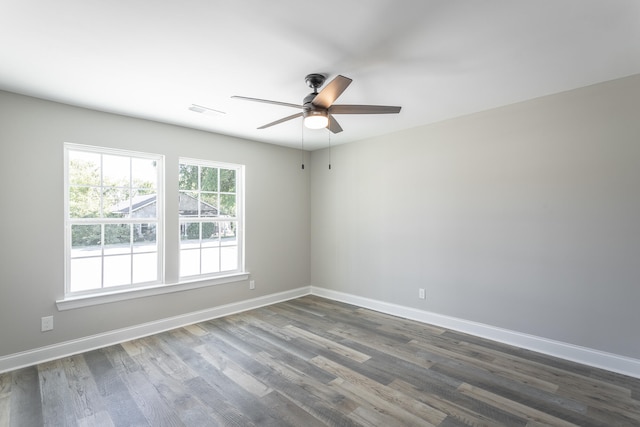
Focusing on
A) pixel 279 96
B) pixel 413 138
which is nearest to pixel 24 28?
pixel 279 96

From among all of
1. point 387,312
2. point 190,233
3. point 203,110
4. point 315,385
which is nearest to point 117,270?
point 190,233

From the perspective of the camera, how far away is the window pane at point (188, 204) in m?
4.11

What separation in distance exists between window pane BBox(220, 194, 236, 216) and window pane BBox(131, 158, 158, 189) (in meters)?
0.93

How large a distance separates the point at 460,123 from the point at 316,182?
8.36 ft

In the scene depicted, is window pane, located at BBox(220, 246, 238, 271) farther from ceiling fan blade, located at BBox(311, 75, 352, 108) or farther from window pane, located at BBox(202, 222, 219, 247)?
ceiling fan blade, located at BBox(311, 75, 352, 108)

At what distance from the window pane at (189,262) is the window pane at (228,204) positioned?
68 cm

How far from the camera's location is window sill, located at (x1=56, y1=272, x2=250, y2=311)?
319cm

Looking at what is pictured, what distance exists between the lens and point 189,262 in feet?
13.8

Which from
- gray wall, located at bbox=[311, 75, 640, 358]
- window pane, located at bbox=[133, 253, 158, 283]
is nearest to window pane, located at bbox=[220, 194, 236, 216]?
window pane, located at bbox=[133, 253, 158, 283]

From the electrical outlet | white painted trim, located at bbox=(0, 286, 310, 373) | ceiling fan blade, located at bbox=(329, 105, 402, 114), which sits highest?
ceiling fan blade, located at bbox=(329, 105, 402, 114)

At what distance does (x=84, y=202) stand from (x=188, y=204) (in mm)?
1132

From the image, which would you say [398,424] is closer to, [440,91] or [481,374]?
[481,374]

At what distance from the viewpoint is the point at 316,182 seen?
217 inches

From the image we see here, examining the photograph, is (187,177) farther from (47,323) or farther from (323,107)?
(323,107)
